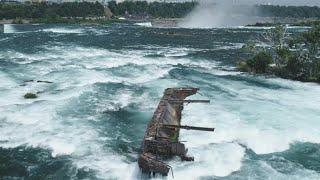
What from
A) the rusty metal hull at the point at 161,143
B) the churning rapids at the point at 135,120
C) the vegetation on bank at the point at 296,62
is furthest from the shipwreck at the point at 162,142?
→ the vegetation on bank at the point at 296,62

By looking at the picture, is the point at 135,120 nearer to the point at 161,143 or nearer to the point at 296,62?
the point at 161,143

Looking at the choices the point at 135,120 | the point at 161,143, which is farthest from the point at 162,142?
the point at 135,120

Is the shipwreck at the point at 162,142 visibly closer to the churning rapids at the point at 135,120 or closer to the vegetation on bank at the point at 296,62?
the churning rapids at the point at 135,120

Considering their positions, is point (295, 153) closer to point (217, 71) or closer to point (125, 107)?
point (125, 107)

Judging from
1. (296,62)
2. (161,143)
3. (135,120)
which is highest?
(296,62)

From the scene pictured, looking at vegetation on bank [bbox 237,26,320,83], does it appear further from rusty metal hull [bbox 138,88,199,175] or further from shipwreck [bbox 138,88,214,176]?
shipwreck [bbox 138,88,214,176]

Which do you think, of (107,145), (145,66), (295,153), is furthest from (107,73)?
(295,153)
